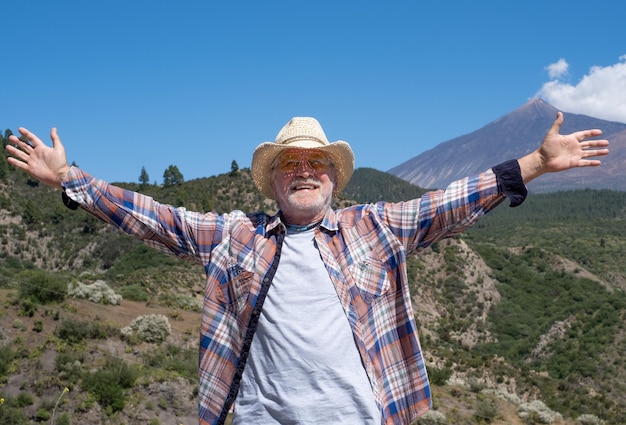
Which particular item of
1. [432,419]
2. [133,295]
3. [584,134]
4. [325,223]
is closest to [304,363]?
[325,223]

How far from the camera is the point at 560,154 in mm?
2693

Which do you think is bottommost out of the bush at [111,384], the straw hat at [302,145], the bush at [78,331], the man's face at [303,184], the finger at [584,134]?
the bush at [111,384]

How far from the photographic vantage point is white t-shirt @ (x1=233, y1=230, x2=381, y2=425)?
7.99ft

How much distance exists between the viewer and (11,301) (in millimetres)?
12445

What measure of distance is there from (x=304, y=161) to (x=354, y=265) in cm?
54

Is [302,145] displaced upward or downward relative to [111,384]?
upward

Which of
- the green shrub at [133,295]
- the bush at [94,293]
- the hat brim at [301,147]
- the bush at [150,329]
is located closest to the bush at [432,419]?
the bush at [150,329]

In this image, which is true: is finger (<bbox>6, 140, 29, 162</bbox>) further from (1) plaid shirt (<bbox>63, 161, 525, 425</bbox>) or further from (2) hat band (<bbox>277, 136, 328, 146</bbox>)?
(2) hat band (<bbox>277, 136, 328, 146</bbox>)

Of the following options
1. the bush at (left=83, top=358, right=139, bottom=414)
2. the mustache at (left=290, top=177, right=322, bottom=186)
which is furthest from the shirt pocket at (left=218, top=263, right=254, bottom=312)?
the bush at (left=83, top=358, right=139, bottom=414)

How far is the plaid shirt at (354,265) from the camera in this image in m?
2.59

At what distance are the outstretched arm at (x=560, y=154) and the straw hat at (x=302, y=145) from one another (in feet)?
2.53

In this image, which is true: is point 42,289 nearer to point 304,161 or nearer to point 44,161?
point 44,161

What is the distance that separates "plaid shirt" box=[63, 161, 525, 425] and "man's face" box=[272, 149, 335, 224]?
0.28 ft

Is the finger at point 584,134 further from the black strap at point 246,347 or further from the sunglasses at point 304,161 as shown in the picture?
the black strap at point 246,347
